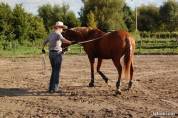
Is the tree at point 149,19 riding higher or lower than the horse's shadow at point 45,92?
higher

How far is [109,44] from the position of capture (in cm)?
1283

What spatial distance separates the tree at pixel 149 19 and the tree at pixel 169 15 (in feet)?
4.65

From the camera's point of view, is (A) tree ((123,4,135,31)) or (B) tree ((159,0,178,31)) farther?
(B) tree ((159,0,178,31))

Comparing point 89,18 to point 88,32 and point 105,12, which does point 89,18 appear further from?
point 88,32

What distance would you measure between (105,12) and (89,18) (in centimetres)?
800

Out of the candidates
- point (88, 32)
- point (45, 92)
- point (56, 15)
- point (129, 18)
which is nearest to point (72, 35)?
point (88, 32)

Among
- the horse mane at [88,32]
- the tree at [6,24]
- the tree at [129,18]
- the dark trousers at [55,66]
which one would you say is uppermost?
the tree at [129,18]

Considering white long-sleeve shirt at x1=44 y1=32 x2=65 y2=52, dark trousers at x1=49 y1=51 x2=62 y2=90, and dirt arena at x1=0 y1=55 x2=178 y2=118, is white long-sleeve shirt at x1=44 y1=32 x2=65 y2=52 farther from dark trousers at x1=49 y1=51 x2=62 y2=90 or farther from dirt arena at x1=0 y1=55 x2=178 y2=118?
dirt arena at x1=0 y1=55 x2=178 y2=118

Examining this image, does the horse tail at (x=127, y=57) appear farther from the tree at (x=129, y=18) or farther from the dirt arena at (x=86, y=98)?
the tree at (x=129, y=18)

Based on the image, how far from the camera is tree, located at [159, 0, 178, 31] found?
73625 millimetres

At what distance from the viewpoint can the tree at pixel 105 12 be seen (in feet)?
209

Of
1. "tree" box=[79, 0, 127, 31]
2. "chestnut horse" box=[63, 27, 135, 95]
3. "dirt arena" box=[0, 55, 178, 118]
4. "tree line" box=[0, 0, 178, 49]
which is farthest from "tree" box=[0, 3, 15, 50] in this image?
"chestnut horse" box=[63, 27, 135, 95]

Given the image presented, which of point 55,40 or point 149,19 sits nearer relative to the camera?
point 55,40

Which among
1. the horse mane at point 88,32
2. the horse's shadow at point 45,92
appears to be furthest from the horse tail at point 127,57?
the horse mane at point 88,32
